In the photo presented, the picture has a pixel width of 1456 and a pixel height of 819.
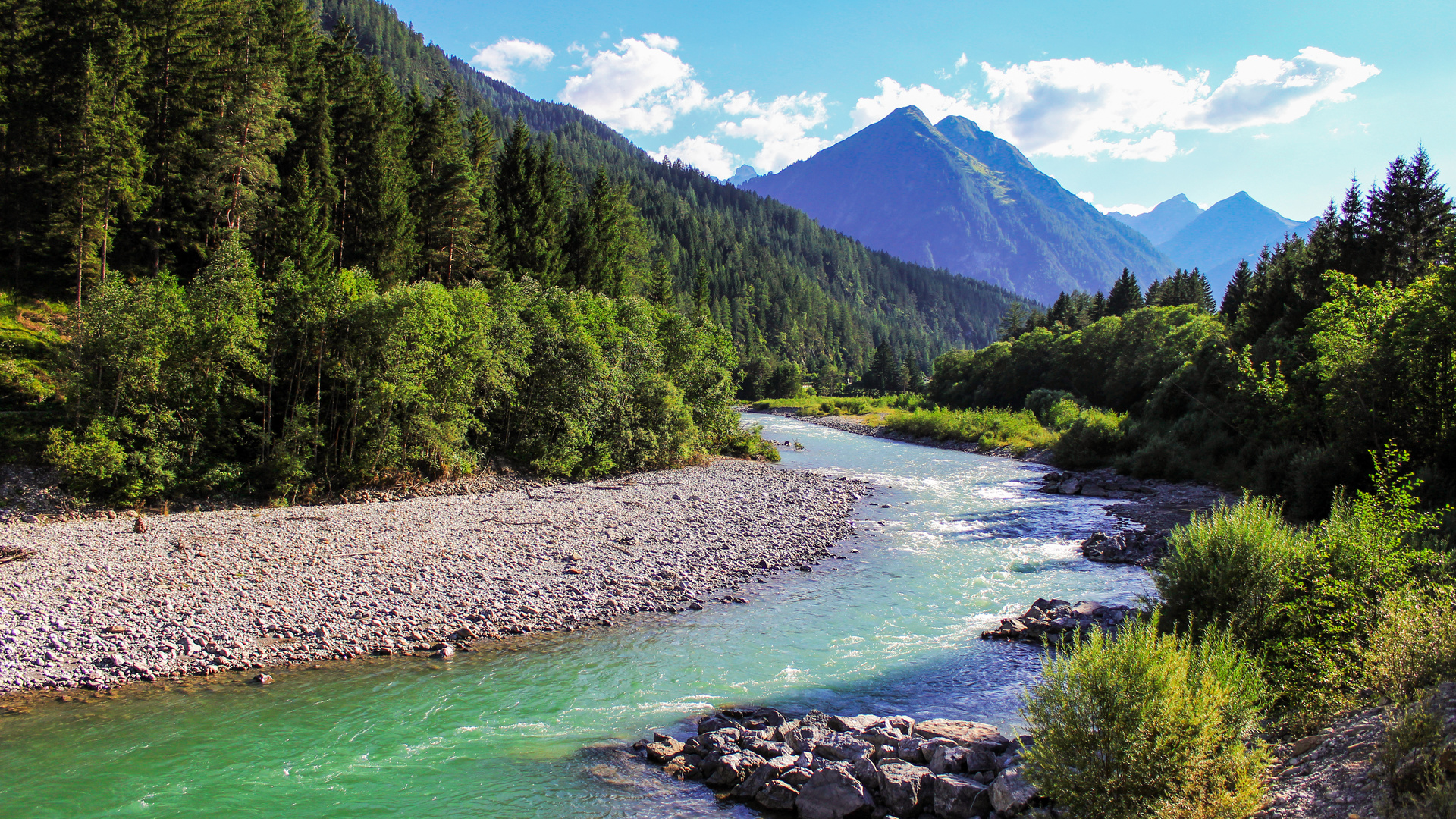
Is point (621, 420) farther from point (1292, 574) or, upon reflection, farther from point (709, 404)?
point (1292, 574)

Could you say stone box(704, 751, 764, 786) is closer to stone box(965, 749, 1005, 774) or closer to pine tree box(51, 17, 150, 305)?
stone box(965, 749, 1005, 774)

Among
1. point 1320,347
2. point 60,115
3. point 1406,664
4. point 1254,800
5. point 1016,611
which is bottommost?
point 1016,611

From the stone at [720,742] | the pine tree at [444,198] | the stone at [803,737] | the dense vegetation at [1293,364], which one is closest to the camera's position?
the stone at [803,737]

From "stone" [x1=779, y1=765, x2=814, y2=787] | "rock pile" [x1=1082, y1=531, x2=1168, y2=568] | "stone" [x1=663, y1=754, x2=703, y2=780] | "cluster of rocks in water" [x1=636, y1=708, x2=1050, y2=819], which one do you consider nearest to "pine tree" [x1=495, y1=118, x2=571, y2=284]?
"rock pile" [x1=1082, y1=531, x2=1168, y2=568]

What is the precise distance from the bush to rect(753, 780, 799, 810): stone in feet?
10.0

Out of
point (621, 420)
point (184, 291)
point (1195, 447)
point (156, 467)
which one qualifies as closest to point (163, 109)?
point (184, 291)

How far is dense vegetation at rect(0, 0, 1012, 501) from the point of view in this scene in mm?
21938

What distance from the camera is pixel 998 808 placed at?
7.49 metres

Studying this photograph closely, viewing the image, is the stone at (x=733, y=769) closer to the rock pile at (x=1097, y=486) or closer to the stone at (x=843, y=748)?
the stone at (x=843, y=748)

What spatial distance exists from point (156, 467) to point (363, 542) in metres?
8.40

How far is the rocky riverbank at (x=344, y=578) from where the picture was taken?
12.2 meters

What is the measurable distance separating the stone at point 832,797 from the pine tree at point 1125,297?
9026 cm

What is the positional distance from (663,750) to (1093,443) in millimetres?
43247

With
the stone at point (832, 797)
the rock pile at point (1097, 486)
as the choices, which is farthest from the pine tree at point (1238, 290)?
the stone at point (832, 797)
